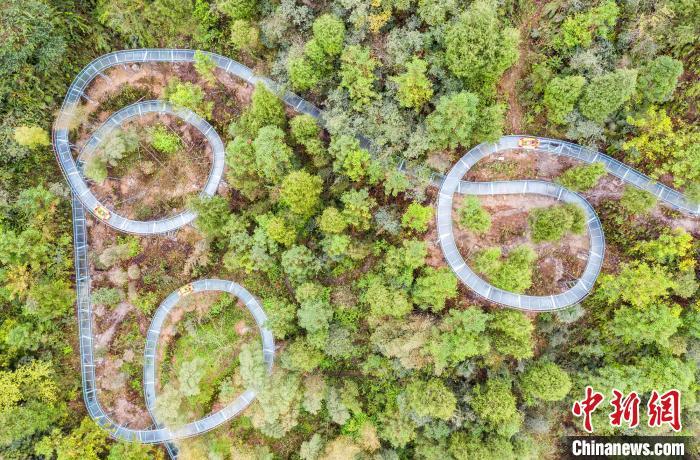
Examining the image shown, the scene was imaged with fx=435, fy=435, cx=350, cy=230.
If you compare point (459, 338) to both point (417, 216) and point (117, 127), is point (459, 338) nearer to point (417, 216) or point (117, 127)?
point (417, 216)

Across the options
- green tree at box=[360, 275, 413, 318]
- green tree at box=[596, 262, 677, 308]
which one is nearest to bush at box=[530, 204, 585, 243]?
green tree at box=[596, 262, 677, 308]

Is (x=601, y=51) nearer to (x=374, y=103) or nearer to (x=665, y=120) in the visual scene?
(x=665, y=120)

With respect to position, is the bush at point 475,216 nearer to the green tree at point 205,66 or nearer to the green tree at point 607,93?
the green tree at point 607,93

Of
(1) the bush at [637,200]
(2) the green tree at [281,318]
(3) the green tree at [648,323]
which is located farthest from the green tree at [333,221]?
(3) the green tree at [648,323]

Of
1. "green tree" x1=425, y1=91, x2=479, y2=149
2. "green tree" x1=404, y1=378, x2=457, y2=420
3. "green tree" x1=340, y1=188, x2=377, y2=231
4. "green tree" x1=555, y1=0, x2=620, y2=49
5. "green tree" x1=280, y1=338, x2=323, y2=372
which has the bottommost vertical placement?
"green tree" x1=404, y1=378, x2=457, y2=420

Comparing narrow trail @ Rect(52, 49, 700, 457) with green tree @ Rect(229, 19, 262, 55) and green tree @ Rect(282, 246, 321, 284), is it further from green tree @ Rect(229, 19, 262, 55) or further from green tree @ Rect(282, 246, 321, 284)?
green tree @ Rect(282, 246, 321, 284)

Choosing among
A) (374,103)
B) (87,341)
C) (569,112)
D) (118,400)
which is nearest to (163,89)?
(374,103)
